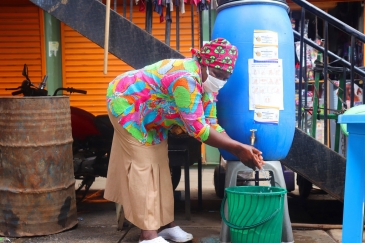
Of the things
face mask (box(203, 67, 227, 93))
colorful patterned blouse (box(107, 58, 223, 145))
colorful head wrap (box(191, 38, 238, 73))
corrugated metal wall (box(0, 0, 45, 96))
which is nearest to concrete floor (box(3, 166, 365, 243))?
colorful patterned blouse (box(107, 58, 223, 145))

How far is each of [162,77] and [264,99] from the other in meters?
0.70

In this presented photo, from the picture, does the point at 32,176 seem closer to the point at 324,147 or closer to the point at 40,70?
the point at 324,147

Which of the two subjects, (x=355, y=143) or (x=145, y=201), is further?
(x=145, y=201)

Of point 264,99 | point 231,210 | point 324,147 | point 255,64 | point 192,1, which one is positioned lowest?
point 231,210

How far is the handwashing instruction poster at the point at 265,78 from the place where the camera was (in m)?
3.01

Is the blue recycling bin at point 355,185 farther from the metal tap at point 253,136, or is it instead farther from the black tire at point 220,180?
the black tire at point 220,180

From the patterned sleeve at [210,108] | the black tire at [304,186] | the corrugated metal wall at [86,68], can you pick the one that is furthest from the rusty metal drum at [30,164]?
the corrugated metal wall at [86,68]

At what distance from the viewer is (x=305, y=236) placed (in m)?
3.49

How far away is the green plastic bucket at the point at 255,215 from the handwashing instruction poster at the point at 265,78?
553 millimetres

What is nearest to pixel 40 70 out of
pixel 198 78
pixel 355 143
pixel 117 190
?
pixel 117 190

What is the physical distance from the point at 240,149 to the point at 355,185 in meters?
0.75

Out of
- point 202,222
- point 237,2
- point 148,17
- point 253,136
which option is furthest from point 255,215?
point 148,17

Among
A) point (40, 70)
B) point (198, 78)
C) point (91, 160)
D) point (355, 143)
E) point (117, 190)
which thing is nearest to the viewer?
point (355, 143)

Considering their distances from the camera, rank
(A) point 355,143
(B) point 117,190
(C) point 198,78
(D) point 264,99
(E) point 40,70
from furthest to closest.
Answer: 1. (E) point 40,70
2. (B) point 117,190
3. (D) point 264,99
4. (C) point 198,78
5. (A) point 355,143
